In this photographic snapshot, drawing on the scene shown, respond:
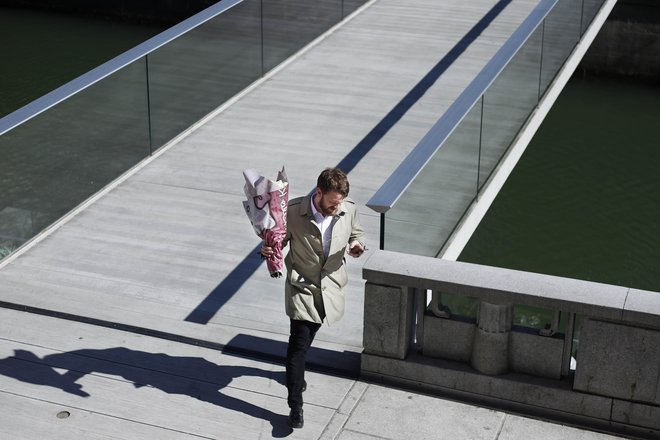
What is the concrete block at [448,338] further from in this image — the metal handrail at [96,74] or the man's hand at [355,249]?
the metal handrail at [96,74]

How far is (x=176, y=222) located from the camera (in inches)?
381

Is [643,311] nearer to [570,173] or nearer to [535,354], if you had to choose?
[535,354]

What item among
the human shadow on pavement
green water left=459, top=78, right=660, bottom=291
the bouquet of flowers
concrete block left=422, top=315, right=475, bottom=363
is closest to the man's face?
the bouquet of flowers

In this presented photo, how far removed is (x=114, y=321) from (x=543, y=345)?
299 centimetres

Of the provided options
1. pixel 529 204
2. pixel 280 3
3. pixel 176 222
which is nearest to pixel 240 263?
pixel 176 222

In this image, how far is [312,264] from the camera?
6.56 m

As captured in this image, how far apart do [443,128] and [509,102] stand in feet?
7.57

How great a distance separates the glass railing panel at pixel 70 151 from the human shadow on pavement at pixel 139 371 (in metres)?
1.92

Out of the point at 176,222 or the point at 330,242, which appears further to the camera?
the point at 176,222

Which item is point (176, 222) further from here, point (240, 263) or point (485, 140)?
point (485, 140)

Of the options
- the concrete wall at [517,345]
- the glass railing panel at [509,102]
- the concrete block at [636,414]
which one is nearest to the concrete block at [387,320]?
the concrete wall at [517,345]

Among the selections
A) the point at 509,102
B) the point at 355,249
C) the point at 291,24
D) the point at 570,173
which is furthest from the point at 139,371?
the point at 570,173

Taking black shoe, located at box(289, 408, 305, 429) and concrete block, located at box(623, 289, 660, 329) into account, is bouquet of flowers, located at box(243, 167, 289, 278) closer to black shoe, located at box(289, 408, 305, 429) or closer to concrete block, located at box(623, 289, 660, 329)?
black shoe, located at box(289, 408, 305, 429)

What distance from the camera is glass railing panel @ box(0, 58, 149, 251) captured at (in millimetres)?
9414
